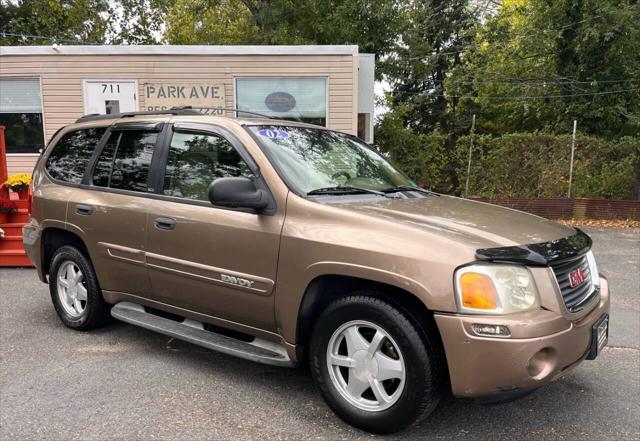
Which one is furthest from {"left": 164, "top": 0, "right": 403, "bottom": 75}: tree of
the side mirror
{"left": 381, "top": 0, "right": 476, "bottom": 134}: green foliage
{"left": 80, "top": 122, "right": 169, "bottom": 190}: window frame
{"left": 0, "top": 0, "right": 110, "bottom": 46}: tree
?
the side mirror

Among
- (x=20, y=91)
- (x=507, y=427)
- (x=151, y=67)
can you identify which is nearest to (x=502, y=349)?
(x=507, y=427)

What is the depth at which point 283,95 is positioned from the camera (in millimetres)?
10609

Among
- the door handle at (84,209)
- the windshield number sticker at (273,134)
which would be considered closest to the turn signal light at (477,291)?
the windshield number sticker at (273,134)

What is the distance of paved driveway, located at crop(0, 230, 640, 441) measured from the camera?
9.47ft

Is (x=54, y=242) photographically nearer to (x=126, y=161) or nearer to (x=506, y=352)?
(x=126, y=161)

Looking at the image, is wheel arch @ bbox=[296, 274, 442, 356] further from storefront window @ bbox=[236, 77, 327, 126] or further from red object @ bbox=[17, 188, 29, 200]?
storefront window @ bbox=[236, 77, 327, 126]

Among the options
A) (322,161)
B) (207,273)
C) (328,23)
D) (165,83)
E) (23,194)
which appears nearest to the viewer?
(207,273)

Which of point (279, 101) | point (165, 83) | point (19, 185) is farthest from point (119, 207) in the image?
point (165, 83)

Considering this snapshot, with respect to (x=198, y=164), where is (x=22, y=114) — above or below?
above

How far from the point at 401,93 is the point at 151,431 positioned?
2395 centimetres

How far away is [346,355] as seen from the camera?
9.64 ft

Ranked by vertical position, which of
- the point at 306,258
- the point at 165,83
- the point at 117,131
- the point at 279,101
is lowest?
the point at 306,258

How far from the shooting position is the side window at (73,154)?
4391 millimetres

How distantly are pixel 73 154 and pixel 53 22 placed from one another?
1984cm
